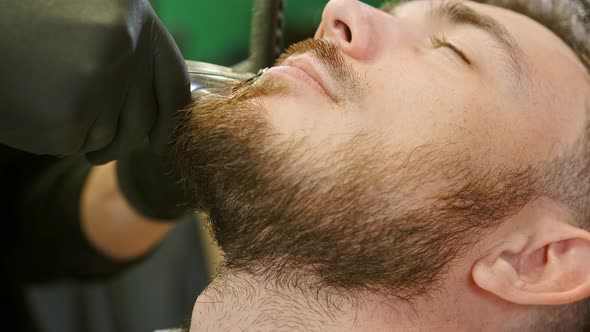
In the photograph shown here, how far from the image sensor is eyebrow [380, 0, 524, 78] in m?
1.06

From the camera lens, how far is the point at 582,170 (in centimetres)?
105

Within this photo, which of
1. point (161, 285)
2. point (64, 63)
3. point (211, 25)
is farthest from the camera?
point (211, 25)

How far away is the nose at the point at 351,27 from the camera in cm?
106

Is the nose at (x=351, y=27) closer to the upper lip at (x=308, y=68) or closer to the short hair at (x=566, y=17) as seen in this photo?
the upper lip at (x=308, y=68)

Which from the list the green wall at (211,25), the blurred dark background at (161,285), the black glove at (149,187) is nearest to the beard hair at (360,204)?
the black glove at (149,187)

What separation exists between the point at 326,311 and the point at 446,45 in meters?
0.48

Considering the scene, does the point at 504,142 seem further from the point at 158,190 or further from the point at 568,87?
the point at 158,190

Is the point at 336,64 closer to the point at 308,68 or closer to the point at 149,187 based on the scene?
the point at 308,68

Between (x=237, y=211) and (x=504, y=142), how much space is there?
1.39 feet

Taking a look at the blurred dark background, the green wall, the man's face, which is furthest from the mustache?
the green wall

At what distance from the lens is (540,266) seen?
1021mm

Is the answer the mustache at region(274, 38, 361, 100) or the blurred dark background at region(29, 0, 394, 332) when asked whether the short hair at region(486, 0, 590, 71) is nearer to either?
the mustache at region(274, 38, 361, 100)

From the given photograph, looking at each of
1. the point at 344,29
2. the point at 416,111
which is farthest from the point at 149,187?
the point at 416,111

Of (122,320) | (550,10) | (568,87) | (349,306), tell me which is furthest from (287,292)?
(122,320)
